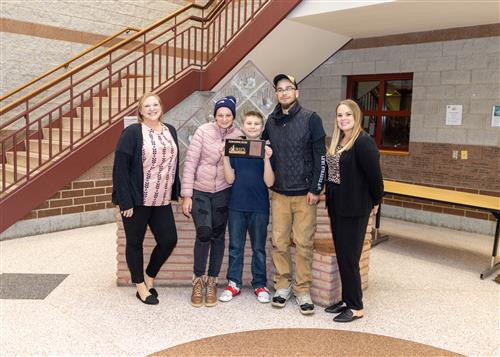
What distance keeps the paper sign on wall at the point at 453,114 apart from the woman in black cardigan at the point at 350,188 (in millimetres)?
3595

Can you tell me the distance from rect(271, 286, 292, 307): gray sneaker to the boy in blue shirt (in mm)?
92

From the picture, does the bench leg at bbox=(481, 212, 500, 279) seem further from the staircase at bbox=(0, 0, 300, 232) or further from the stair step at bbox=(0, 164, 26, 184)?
the stair step at bbox=(0, 164, 26, 184)

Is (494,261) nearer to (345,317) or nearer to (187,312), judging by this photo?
(345,317)

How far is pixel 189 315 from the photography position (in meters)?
3.01

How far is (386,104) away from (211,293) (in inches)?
188

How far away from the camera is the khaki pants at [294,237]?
3.03m

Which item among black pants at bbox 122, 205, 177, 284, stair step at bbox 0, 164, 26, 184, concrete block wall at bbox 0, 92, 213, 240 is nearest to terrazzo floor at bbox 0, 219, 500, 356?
black pants at bbox 122, 205, 177, 284

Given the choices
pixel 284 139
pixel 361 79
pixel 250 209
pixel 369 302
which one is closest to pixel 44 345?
pixel 250 209

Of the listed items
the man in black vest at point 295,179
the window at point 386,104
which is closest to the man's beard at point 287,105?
the man in black vest at point 295,179

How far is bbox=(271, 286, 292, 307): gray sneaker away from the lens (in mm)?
3145

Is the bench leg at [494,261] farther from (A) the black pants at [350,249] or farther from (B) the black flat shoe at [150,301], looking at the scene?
(B) the black flat shoe at [150,301]

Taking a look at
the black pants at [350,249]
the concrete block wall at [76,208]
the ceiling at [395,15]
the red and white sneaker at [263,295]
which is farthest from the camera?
the concrete block wall at [76,208]

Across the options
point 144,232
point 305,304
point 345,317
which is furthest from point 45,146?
Result: point 345,317

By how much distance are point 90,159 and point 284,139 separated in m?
3.23
